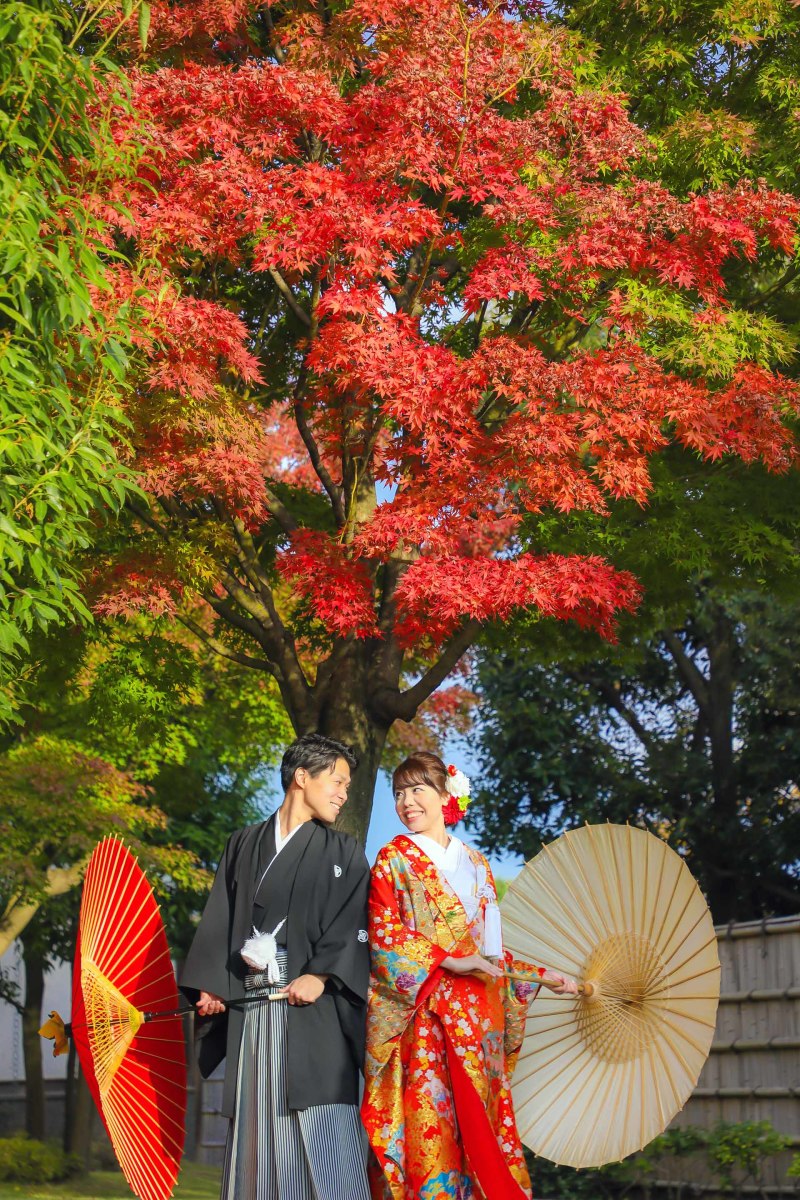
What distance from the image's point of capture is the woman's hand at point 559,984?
4.92 m

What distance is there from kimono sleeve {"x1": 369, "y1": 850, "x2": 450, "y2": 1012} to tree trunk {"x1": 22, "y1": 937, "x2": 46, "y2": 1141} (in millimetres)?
11502

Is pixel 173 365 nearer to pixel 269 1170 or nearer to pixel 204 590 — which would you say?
pixel 204 590

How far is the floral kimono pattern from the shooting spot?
4.54m

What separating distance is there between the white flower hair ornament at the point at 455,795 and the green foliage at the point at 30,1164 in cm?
1010

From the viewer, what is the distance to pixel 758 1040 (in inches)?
315

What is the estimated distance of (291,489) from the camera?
9.46 meters

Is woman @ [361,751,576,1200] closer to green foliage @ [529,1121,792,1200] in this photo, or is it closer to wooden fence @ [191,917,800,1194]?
green foliage @ [529,1121,792,1200]

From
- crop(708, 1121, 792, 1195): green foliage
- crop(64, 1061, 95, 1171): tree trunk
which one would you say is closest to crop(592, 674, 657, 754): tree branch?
crop(64, 1061, 95, 1171): tree trunk

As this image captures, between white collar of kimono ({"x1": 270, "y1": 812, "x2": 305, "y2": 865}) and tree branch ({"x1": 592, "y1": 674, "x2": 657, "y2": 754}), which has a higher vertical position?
tree branch ({"x1": 592, "y1": 674, "x2": 657, "y2": 754})

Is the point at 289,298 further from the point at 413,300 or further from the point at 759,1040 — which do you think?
the point at 759,1040

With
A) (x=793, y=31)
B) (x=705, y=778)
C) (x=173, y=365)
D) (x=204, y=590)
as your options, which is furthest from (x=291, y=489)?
(x=705, y=778)

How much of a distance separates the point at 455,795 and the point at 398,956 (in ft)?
2.10

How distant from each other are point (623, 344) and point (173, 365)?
86.1 inches

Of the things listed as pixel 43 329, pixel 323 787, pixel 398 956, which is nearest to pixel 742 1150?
pixel 398 956
